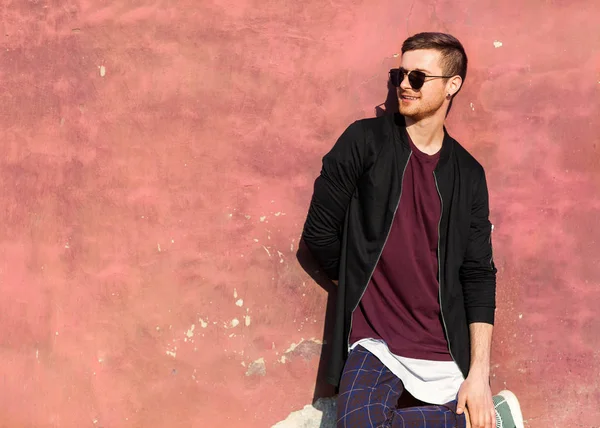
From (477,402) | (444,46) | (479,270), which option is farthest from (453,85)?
(477,402)

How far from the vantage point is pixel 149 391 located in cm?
380

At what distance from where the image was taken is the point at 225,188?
372 cm

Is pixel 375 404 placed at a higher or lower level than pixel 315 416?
higher

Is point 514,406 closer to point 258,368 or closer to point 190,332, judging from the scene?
point 258,368

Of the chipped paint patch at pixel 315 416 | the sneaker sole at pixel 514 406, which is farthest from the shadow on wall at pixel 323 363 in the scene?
the sneaker sole at pixel 514 406

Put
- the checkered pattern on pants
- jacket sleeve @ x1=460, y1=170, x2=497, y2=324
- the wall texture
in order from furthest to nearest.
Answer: the wall texture < jacket sleeve @ x1=460, y1=170, x2=497, y2=324 < the checkered pattern on pants

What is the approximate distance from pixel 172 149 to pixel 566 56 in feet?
5.88

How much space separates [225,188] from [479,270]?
1160 mm

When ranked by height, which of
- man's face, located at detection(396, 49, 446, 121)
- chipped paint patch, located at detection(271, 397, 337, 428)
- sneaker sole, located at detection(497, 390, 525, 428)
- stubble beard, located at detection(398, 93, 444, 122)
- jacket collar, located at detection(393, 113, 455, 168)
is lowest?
chipped paint patch, located at detection(271, 397, 337, 428)

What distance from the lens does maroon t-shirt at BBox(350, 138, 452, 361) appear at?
3359 millimetres

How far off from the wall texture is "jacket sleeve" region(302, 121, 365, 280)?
0.95ft

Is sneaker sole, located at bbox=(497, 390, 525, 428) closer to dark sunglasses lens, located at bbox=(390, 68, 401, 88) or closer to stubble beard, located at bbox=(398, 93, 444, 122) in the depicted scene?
stubble beard, located at bbox=(398, 93, 444, 122)

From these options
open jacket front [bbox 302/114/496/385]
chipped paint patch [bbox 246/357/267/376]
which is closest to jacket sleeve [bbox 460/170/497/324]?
open jacket front [bbox 302/114/496/385]

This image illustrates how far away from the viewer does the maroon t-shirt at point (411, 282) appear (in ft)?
11.0
